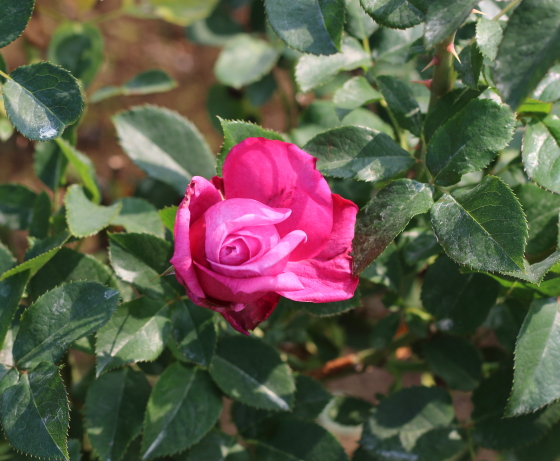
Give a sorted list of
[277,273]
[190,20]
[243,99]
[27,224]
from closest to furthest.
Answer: [277,273] < [27,224] < [190,20] < [243,99]

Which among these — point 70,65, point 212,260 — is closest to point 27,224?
point 70,65

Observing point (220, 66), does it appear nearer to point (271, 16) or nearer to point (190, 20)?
point (190, 20)

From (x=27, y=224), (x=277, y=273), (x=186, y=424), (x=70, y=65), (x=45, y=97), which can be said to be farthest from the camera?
(x=70, y=65)

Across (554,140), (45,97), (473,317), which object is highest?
(554,140)

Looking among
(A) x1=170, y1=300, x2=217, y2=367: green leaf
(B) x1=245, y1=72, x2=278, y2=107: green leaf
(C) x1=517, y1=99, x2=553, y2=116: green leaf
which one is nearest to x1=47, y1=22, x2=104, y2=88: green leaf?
(B) x1=245, y1=72, x2=278, y2=107: green leaf

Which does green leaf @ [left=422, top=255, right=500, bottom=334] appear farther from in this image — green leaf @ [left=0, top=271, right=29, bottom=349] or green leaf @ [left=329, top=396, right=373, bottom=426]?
green leaf @ [left=0, top=271, right=29, bottom=349]

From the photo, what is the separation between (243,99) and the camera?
5.03 feet

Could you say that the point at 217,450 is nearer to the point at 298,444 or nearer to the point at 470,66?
the point at 298,444

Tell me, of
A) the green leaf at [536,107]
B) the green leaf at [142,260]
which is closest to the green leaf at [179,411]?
the green leaf at [142,260]

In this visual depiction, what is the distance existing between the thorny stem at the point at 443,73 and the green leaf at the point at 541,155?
113mm

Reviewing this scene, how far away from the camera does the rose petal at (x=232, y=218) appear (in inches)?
18.6

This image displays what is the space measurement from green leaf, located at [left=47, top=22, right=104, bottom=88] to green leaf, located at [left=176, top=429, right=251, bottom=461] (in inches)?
30.0

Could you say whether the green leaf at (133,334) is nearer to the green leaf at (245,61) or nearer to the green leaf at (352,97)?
the green leaf at (352,97)

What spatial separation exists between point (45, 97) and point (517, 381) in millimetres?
648
